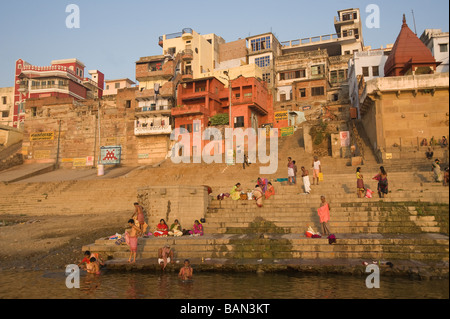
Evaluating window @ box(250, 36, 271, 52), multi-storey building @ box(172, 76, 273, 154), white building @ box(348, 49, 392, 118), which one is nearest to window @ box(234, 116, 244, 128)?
multi-storey building @ box(172, 76, 273, 154)

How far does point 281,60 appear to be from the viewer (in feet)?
159

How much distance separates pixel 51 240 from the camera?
1369cm

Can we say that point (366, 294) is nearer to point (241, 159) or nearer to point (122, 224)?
point (122, 224)

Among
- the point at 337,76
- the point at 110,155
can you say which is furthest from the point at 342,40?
the point at 110,155

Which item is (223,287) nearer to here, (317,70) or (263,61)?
(317,70)

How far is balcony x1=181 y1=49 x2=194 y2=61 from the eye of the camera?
46.4 m

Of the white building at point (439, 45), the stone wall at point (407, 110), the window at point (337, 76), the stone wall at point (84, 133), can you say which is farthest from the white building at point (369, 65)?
the stone wall at point (84, 133)

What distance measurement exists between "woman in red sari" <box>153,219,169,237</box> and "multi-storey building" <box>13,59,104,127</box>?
4415cm

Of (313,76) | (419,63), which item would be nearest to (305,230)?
(419,63)

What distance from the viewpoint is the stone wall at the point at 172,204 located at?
12750 millimetres

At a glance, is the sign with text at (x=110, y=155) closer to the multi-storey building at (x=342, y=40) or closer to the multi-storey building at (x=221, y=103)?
the multi-storey building at (x=221, y=103)

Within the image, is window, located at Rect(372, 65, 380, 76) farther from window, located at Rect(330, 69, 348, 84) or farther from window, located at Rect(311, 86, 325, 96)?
window, located at Rect(330, 69, 348, 84)

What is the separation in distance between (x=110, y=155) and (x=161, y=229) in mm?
32732

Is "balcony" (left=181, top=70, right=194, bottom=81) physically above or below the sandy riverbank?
above
